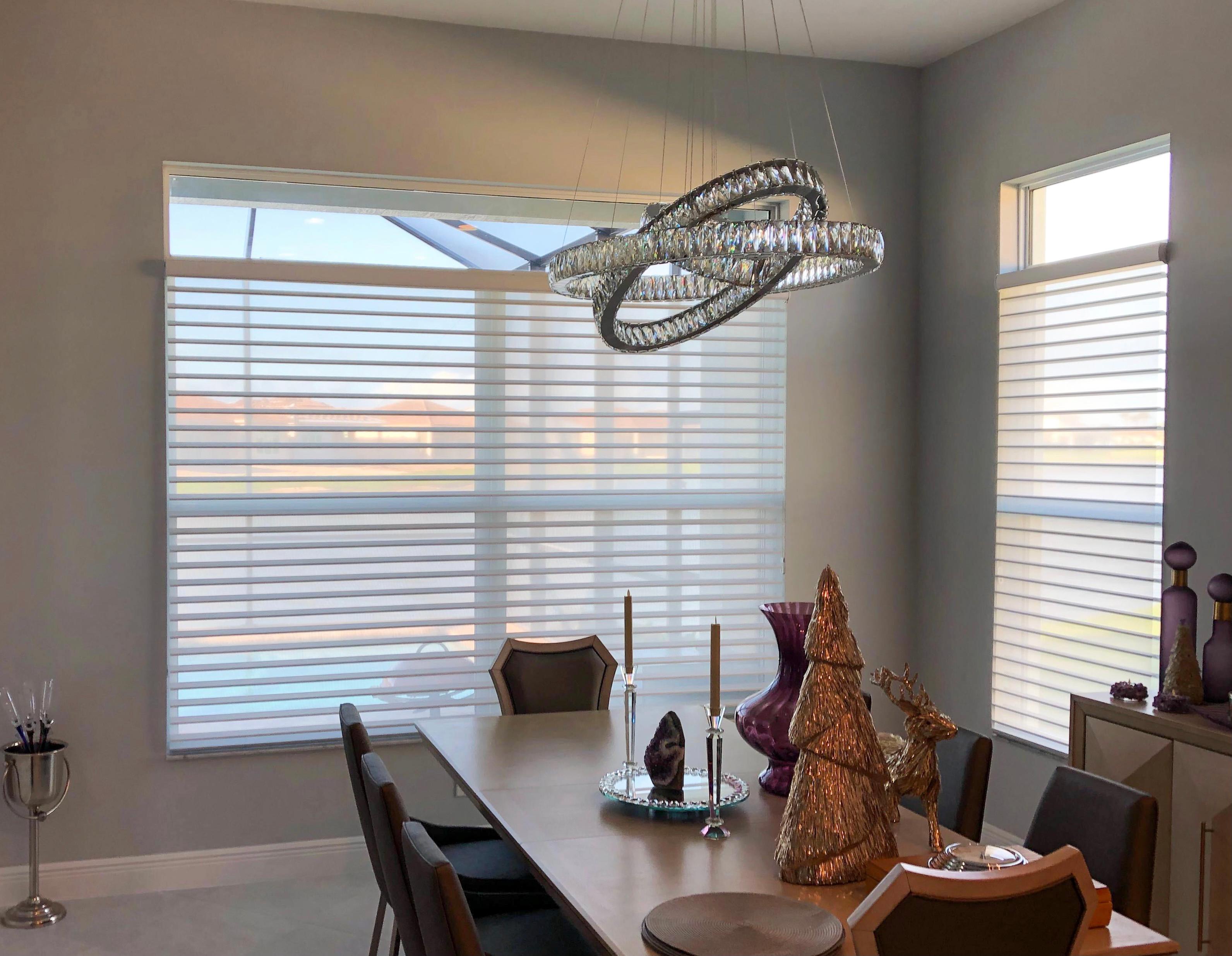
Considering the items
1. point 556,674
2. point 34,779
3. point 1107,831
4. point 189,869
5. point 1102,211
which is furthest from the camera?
point 189,869

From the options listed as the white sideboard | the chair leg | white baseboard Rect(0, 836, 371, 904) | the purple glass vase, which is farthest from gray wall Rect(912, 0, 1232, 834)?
white baseboard Rect(0, 836, 371, 904)

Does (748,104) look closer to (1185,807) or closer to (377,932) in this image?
(1185,807)

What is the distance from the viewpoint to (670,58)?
4457 mm

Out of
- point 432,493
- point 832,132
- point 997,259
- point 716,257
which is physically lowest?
point 432,493

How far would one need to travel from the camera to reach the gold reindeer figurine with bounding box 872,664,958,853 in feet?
6.95

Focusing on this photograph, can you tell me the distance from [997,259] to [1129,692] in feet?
5.79

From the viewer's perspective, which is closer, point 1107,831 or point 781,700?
point 1107,831

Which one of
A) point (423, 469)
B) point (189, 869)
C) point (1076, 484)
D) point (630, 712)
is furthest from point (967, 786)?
point (189, 869)

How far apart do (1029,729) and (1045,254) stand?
1.72m

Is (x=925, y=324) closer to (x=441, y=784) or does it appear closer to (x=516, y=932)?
(x=441, y=784)

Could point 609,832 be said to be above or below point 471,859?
above

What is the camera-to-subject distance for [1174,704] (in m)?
3.05

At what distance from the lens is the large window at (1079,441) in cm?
367

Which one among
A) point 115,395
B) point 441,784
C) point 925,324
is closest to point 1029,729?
point 925,324
